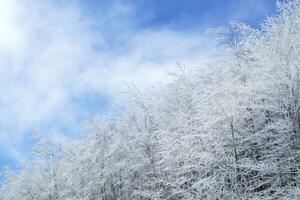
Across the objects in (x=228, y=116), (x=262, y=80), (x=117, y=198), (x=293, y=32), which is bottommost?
(x=117, y=198)

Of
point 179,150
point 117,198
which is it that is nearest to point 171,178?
point 179,150

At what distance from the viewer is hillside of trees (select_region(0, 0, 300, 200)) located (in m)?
16.8

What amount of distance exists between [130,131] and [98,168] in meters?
3.42

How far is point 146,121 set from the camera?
25.6 meters

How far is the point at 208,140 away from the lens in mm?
18688

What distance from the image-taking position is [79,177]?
27.6 meters

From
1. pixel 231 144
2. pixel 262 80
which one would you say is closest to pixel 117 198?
pixel 231 144

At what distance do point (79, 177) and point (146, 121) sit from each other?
6.26 meters

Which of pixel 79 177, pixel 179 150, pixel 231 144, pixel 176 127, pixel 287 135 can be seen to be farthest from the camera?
pixel 79 177

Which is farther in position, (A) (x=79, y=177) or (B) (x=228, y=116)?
(A) (x=79, y=177)

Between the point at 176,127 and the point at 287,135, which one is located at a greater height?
the point at 176,127

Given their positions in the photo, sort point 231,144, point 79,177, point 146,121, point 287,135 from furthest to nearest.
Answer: point 79,177, point 146,121, point 231,144, point 287,135

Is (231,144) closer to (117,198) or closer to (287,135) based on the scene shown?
(287,135)

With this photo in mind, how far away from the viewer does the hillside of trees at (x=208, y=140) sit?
1684 centimetres
